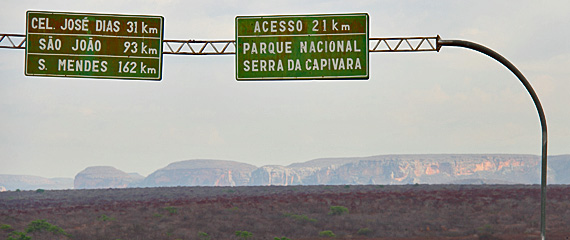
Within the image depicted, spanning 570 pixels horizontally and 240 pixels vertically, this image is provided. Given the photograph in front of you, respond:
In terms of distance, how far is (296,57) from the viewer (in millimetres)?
16984

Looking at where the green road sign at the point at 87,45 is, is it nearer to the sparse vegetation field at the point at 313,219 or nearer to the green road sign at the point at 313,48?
the green road sign at the point at 313,48

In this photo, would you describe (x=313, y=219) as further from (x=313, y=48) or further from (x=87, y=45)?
(x=87, y=45)

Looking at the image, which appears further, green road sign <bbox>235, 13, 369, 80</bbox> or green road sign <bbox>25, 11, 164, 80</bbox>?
green road sign <bbox>25, 11, 164, 80</bbox>

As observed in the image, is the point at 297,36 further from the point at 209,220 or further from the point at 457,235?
the point at 209,220

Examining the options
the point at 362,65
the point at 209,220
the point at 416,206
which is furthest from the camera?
the point at 416,206

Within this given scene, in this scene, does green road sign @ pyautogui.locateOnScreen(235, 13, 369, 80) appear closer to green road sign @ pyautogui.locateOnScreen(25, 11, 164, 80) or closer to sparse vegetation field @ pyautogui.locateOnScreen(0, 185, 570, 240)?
green road sign @ pyautogui.locateOnScreen(25, 11, 164, 80)

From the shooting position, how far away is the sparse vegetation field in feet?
131

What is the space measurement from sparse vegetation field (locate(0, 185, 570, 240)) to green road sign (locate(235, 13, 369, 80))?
21.6m

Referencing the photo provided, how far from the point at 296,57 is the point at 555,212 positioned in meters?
36.8

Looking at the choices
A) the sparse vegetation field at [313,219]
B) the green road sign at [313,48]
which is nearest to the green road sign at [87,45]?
the green road sign at [313,48]

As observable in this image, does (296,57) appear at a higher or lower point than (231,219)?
higher

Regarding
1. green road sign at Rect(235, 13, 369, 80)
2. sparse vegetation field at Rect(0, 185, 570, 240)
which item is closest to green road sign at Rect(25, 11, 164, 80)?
green road sign at Rect(235, 13, 369, 80)

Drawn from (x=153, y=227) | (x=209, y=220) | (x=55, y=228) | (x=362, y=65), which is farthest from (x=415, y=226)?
(x=362, y=65)

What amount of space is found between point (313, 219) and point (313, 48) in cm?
2910
